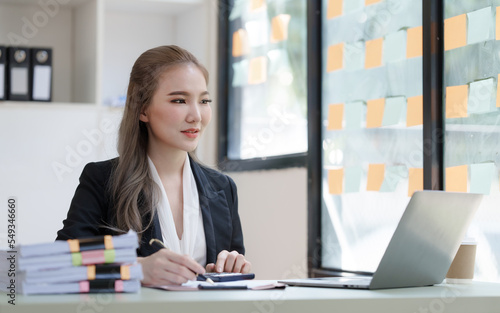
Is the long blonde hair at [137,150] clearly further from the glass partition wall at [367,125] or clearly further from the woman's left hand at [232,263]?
the glass partition wall at [367,125]

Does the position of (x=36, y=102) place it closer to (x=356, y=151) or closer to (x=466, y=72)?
(x=356, y=151)

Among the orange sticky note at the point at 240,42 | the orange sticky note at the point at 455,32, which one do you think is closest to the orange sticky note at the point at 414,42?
the orange sticky note at the point at 455,32

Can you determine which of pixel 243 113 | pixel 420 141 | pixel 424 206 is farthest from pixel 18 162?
pixel 424 206

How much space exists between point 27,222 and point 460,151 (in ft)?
7.41

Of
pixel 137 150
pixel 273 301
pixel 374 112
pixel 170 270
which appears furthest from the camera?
pixel 374 112

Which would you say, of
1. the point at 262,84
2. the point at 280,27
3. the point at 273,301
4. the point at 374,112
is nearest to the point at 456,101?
the point at 374,112

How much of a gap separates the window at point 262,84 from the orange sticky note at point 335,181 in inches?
8.5

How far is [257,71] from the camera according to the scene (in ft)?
12.9

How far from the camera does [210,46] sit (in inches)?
170

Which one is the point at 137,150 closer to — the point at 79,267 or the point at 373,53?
the point at 79,267

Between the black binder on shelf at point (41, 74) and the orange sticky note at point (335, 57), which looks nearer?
the orange sticky note at point (335, 57)

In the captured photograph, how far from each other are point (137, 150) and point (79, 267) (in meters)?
0.94

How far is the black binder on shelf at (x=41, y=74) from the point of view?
3.78 m

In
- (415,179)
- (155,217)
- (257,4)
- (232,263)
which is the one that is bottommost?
(232,263)
